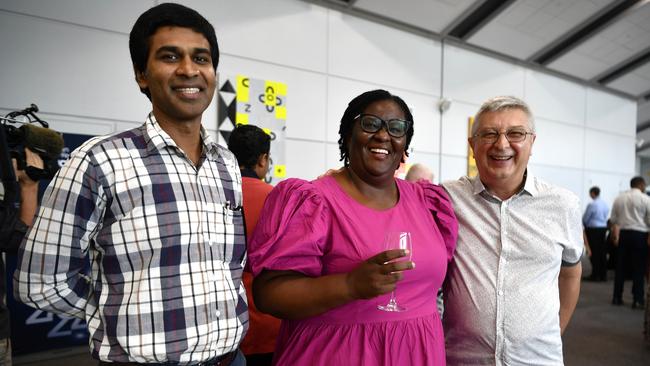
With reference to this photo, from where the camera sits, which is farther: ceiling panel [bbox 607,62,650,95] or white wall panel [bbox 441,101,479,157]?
ceiling panel [bbox 607,62,650,95]

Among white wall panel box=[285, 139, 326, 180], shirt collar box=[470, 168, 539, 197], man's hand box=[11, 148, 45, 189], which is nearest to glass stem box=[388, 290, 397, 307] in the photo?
shirt collar box=[470, 168, 539, 197]

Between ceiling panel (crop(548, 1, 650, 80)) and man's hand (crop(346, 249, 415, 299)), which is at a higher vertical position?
ceiling panel (crop(548, 1, 650, 80))

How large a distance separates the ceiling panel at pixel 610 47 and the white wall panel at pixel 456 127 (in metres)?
2.35

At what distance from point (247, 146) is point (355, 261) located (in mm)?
1101

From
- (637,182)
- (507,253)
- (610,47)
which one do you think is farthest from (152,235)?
(610,47)

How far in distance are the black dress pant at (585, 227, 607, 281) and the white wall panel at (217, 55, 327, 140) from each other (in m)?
5.88

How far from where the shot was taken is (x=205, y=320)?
3.52ft

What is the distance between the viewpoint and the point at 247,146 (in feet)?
6.86

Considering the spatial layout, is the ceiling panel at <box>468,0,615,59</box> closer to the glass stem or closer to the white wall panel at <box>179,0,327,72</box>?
the white wall panel at <box>179,0,327,72</box>

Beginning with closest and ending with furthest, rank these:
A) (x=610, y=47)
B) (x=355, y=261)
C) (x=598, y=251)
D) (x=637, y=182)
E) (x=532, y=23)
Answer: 1. (x=355, y=261)
2. (x=637, y=182)
3. (x=532, y=23)
4. (x=610, y=47)
5. (x=598, y=251)

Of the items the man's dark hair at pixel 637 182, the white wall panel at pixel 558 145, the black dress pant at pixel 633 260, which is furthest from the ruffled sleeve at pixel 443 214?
the white wall panel at pixel 558 145

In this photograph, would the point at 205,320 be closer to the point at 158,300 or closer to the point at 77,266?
the point at 158,300

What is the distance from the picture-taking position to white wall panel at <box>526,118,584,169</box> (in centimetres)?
792

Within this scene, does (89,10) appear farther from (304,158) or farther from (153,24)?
(153,24)
